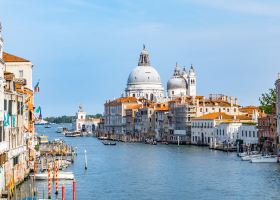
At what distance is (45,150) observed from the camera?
49188 millimetres

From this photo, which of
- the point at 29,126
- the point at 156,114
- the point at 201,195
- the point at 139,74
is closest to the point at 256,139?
the point at 29,126

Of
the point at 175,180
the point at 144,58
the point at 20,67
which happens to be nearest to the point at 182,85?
the point at 144,58

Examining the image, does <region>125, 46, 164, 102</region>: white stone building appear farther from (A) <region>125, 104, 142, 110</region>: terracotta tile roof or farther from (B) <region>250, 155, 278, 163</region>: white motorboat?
(B) <region>250, 155, 278, 163</region>: white motorboat

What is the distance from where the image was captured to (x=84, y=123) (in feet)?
465

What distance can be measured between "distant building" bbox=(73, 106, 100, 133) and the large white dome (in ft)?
60.0

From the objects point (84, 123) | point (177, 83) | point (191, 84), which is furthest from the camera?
point (84, 123)

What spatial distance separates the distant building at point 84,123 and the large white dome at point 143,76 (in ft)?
60.0

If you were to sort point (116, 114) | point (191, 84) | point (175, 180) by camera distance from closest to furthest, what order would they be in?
point (175, 180), point (116, 114), point (191, 84)

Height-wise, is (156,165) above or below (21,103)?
below

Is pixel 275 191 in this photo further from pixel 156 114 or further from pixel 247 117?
pixel 156 114

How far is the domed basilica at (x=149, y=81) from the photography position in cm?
11088

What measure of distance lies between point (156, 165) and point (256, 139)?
1632 centimetres

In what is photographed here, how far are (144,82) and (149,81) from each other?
0.89m

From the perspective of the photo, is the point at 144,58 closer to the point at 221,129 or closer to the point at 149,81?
the point at 149,81
